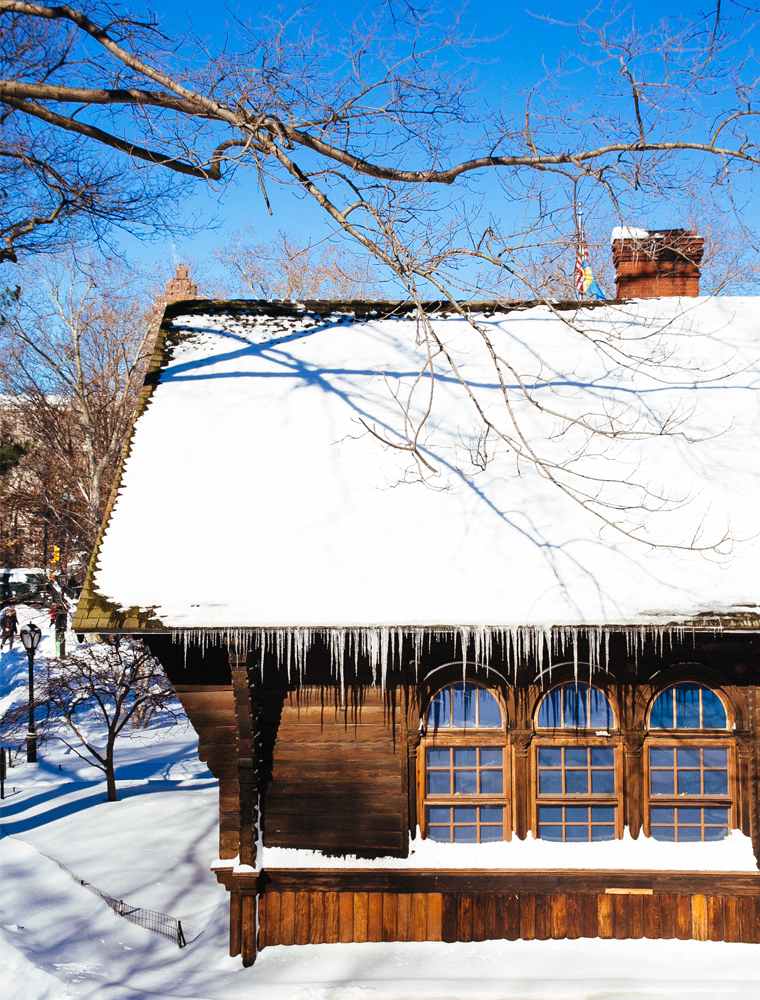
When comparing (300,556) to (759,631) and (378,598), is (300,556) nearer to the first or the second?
(378,598)

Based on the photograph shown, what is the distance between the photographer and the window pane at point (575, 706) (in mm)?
7070

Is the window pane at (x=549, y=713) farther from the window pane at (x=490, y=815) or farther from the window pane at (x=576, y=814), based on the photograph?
the window pane at (x=490, y=815)

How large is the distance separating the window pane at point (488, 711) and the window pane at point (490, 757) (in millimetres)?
237

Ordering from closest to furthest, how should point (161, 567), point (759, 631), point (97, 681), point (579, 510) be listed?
point (759, 631)
point (161, 567)
point (579, 510)
point (97, 681)

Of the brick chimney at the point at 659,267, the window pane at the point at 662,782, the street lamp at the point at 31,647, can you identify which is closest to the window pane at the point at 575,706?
the window pane at the point at 662,782

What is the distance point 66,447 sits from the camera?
89.4ft

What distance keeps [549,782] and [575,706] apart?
2.70ft

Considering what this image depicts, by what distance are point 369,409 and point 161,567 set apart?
3.15 meters

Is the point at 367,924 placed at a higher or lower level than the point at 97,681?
lower

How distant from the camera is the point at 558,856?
22.5 feet

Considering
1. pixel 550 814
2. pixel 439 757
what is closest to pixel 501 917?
pixel 550 814

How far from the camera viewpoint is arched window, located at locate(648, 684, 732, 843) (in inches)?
Result: 274

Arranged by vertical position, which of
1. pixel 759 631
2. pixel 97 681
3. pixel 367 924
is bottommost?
pixel 367 924

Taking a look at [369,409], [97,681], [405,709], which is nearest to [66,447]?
[97,681]
